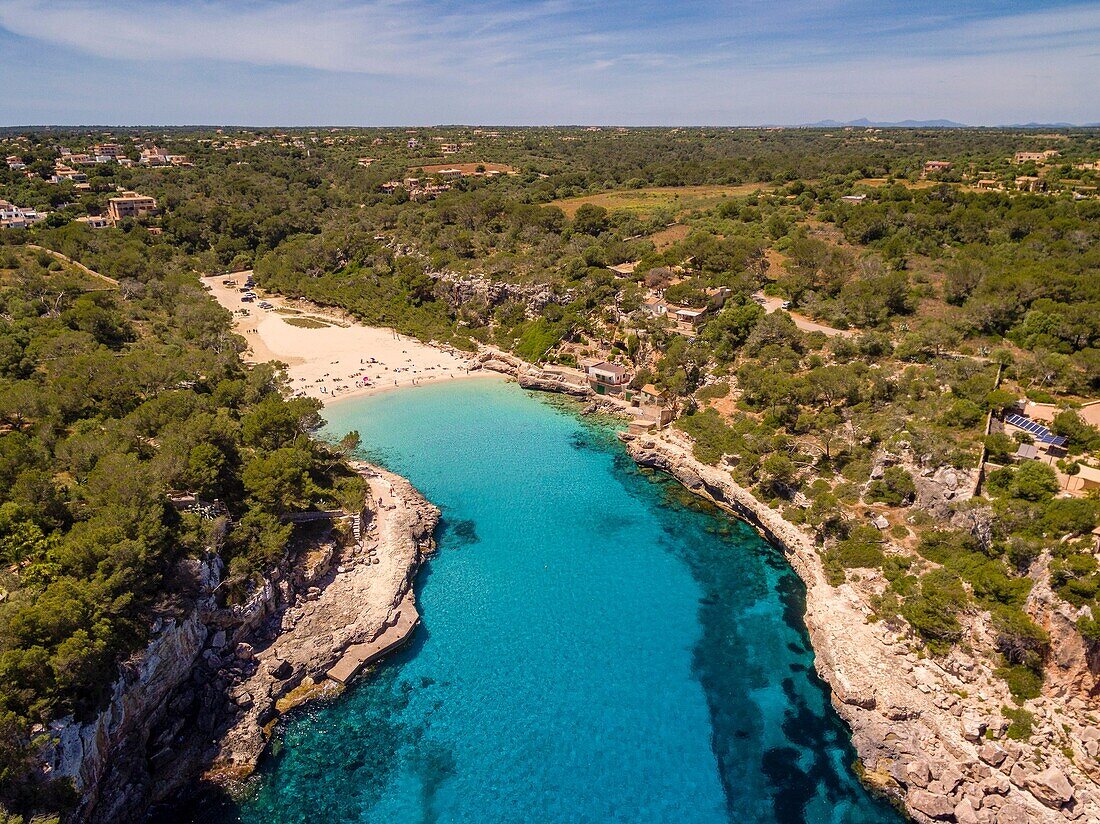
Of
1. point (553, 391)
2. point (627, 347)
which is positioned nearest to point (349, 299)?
point (553, 391)

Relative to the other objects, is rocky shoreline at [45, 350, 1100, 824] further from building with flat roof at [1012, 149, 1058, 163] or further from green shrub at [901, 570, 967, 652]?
building with flat roof at [1012, 149, 1058, 163]

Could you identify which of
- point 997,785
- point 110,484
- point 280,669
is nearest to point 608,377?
point 280,669

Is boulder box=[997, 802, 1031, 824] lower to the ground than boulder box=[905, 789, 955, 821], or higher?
higher

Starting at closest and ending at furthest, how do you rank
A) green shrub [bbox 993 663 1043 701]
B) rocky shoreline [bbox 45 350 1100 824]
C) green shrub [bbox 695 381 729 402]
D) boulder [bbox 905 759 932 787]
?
rocky shoreline [bbox 45 350 1100 824], boulder [bbox 905 759 932 787], green shrub [bbox 993 663 1043 701], green shrub [bbox 695 381 729 402]

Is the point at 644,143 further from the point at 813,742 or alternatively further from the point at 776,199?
the point at 813,742

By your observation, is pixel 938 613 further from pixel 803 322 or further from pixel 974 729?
pixel 803 322

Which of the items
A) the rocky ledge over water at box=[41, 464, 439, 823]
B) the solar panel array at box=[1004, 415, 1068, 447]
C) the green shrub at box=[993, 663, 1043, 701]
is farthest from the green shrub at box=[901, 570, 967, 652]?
the rocky ledge over water at box=[41, 464, 439, 823]
